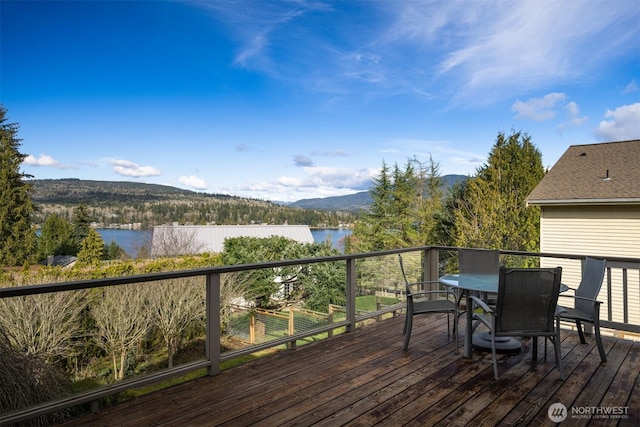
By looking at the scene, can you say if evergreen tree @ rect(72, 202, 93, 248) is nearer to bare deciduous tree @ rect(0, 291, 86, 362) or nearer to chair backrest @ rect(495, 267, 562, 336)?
bare deciduous tree @ rect(0, 291, 86, 362)

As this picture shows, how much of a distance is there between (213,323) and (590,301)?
148 inches

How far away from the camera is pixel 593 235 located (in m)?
8.89

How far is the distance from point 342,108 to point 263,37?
8.01 meters

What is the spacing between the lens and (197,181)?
3678 cm

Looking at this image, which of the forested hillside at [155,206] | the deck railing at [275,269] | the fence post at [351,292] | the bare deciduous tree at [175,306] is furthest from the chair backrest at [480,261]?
the forested hillside at [155,206]

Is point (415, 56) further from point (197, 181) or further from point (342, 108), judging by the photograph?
point (197, 181)

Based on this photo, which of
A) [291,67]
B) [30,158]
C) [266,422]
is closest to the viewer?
[266,422]

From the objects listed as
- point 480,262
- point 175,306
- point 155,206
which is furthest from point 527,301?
point 155,206

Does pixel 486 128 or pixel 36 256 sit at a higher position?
pixel 486 128

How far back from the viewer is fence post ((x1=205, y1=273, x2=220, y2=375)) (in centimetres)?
355

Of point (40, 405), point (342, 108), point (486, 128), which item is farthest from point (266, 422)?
point (342, 108)

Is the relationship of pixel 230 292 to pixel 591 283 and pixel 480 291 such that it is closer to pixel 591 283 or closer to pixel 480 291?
pixel 480 291

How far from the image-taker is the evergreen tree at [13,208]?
70.8 feet

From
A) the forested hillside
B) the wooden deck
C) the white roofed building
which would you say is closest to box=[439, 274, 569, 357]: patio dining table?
the wooden deck
